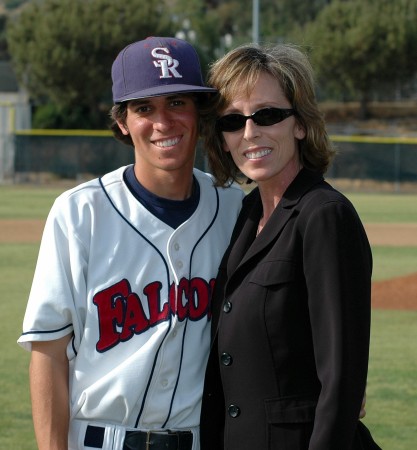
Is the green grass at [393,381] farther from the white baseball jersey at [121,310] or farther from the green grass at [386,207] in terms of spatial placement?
the green grass at [386,207]

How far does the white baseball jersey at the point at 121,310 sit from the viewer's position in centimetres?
268

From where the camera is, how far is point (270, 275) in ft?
8.29

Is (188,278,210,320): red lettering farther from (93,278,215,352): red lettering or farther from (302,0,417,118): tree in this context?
(302,0,417,118): tree

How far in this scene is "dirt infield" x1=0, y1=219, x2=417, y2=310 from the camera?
10.1m

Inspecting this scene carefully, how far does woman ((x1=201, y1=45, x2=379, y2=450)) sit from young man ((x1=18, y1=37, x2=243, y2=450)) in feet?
0.30

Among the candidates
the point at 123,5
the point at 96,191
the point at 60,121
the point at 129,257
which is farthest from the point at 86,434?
the point at 123,5

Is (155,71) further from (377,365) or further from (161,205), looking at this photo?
(377,365)

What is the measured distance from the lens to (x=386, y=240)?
52.5 feet

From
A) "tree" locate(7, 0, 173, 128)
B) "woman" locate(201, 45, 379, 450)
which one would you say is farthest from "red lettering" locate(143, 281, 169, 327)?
"tree" locate(7, 0, 173, 128)

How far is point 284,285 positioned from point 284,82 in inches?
22.3

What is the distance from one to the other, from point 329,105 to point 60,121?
16760 millimetres

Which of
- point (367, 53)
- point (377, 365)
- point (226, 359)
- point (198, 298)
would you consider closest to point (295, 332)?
point (226, 359)

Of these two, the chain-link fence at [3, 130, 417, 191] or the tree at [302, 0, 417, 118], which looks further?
the tree at [302, 0, 417, 118]

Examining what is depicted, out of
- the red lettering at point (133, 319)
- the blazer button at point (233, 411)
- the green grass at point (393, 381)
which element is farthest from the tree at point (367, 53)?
the blazer button at point (233, 411)
